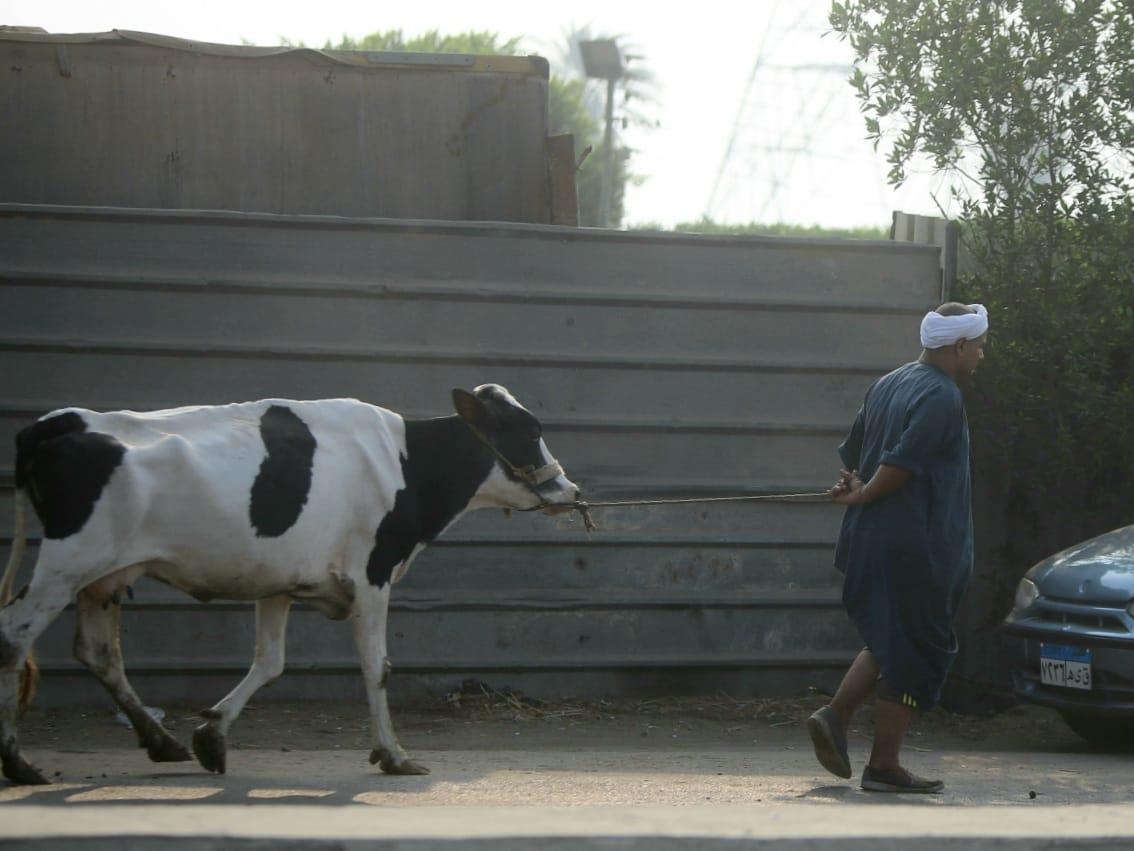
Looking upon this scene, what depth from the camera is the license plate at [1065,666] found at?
733cm

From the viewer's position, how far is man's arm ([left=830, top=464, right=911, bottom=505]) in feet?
19.1

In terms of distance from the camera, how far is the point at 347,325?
802 centimetres

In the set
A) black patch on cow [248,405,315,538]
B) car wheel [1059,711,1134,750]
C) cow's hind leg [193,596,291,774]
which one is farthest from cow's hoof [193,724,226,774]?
car wheel [1059,711,1134,750]

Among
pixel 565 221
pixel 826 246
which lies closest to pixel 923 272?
pixel 826 246

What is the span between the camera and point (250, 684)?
6082 millimetres

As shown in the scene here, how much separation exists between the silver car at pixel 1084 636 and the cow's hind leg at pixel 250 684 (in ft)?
11.8

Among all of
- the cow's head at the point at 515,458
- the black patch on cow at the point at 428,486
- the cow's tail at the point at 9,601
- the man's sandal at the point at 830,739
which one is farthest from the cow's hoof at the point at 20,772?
the man's sandal at the point at 830,739

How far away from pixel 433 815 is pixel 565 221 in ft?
17.6

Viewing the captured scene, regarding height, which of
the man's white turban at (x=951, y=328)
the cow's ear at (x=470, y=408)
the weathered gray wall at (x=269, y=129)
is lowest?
the cow's ear at (x=470, y=408)

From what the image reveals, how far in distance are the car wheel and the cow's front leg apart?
351cm

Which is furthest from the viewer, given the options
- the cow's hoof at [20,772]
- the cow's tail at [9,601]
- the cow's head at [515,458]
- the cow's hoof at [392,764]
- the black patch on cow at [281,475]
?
the cow's head at [515,458]

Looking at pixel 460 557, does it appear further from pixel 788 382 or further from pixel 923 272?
pixel 923 272

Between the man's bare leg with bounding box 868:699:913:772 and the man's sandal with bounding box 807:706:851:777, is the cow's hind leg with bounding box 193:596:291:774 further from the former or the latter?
the man's bare leg with bounding box 868:699:913:772

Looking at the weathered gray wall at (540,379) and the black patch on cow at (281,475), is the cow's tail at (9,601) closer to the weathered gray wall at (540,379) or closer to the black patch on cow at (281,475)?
the black patch on cow at (281,475)
